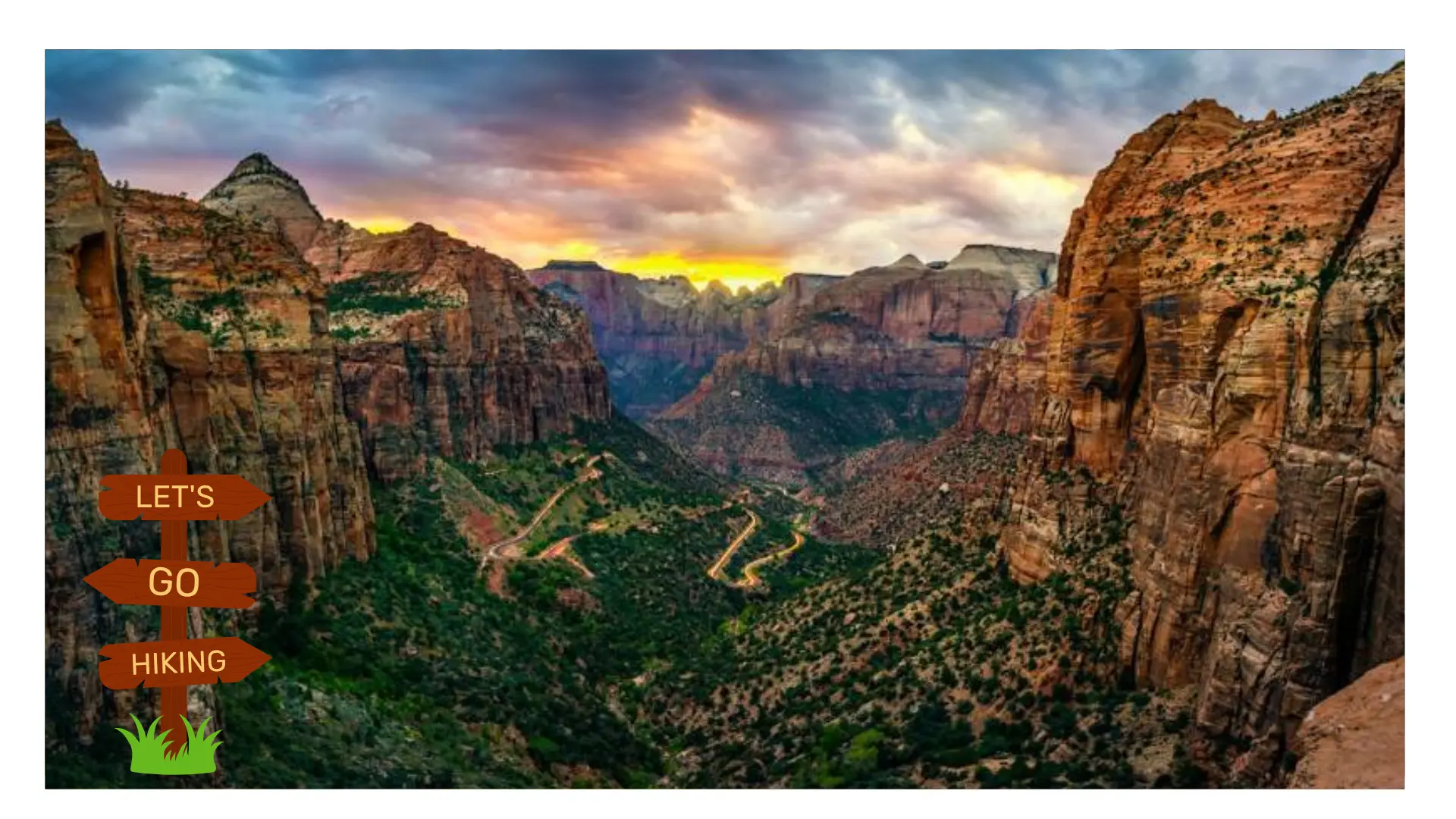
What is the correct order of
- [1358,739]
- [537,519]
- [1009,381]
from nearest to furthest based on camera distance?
[1358,739]
[537,519]
[1009,381]

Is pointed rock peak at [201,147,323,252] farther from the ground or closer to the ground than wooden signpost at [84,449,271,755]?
farther from the ground

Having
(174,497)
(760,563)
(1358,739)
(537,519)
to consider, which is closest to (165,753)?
(174,497)

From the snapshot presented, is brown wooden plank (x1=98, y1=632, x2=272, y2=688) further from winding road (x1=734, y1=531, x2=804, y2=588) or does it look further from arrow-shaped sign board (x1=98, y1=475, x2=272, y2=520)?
winding road (x1=734, y1=531, x2=804, y2=588)

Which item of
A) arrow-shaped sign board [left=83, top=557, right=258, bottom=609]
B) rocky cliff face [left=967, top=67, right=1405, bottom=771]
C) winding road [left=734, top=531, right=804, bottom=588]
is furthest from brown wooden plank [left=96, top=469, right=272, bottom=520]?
winding road [left=734, top=531, right=804, bottom=588]

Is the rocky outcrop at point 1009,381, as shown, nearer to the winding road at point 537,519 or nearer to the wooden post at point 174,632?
the winding road at point 537,519

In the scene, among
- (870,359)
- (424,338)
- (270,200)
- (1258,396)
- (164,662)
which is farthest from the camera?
(870,359)

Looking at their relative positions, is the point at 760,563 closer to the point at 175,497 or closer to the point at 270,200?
the point at 270,200
